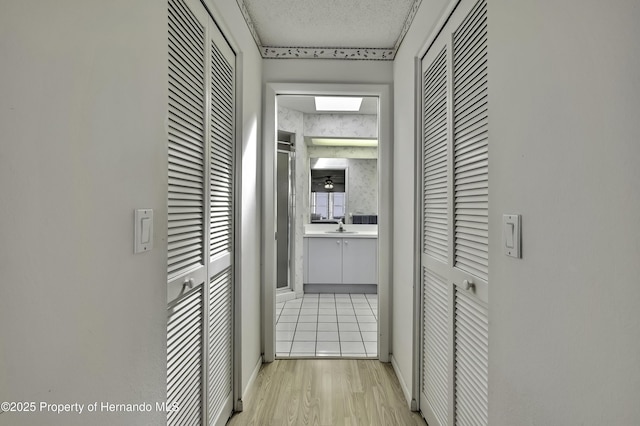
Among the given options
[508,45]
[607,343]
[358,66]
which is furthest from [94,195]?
[358,66]

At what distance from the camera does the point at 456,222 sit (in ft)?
4.90

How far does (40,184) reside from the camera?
0.57 m

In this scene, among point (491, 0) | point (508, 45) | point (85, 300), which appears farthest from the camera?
point (491, 0)

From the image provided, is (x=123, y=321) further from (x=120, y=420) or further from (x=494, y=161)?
(x=494, y=161)

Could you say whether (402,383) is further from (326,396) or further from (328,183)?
(328,183)

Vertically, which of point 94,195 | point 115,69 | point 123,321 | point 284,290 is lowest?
point 284,290

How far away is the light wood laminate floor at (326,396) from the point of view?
6.23 feet

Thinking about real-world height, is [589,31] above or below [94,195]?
above

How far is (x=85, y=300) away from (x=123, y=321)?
0.56 ft

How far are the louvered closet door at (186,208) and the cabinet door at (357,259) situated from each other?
328 centimetres

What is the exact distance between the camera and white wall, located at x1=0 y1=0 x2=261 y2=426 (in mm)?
524

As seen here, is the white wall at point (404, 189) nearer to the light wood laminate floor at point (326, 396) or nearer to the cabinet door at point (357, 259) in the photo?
the light wood laminate floor at point (326, 396)

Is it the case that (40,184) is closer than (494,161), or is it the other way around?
(40,184)

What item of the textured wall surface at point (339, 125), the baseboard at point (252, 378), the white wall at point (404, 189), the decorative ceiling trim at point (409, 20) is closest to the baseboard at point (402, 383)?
the white wall at point (404, 189)
